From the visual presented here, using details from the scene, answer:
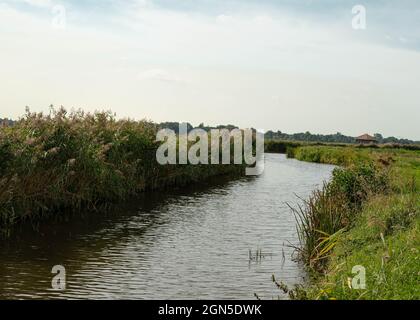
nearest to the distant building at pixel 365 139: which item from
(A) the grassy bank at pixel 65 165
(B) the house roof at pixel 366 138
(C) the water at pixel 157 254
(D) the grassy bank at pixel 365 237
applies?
(B) the house roof at pixel 366 138

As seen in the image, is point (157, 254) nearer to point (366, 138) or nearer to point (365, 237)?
point (365, 237)

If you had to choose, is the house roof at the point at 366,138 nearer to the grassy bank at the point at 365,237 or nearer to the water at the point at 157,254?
the water at the point at 157,254

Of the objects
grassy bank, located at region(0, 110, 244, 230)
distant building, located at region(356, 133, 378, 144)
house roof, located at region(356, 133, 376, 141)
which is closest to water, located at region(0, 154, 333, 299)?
grassy bank, located at region(0, 110, 244, 230)

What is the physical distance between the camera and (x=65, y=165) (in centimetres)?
2227

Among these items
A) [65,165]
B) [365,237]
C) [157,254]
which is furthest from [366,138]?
[365,237]

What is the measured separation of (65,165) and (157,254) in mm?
7203

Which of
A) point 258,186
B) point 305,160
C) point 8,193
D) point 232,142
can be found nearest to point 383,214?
point 8,193

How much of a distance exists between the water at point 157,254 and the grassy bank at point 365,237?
3.79 feet

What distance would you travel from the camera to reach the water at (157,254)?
1297 centimetres

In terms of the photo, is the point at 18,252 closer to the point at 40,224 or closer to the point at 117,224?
the point at 40,224

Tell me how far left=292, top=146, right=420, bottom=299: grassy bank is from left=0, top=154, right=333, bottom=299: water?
1154 millimetres

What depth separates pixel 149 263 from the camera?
1566 cm

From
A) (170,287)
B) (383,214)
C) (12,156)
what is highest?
(12,156)

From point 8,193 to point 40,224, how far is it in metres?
2.08
